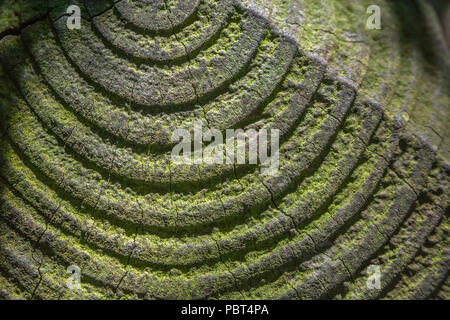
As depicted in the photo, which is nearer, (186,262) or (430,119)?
(186,262)

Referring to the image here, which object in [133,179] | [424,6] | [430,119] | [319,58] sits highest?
[424,6]

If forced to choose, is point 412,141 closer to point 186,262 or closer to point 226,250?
point 226,250

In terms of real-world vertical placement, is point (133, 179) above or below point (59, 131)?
below

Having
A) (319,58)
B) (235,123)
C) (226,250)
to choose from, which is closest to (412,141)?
(319,58)

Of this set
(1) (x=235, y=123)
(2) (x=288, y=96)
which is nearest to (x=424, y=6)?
(2) (x=288, y=96)
